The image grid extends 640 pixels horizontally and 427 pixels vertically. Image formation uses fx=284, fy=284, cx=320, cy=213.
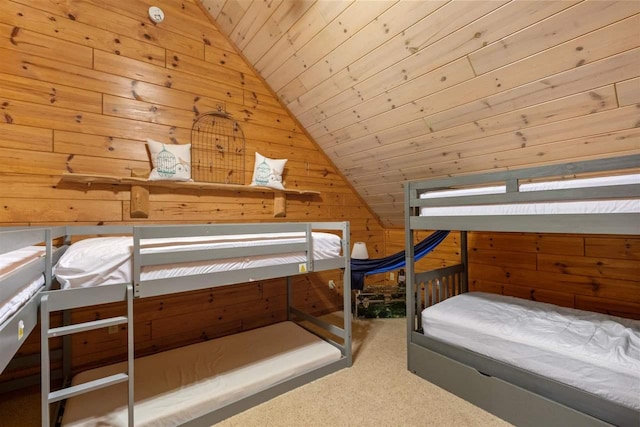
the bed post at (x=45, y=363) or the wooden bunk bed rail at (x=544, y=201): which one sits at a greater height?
the wooden bunk bed rail at (x=544, y=201)

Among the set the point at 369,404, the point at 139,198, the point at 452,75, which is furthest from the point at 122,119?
the point at 369,404

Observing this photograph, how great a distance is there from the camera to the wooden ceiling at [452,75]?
1.47m

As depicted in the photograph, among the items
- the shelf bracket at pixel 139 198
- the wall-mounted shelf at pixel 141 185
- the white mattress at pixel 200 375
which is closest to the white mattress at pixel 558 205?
the white mattress at pixel 200 375

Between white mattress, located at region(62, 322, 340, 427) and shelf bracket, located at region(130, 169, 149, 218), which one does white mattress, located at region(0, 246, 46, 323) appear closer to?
white mattress, located at region(62, 322, 340, 427)

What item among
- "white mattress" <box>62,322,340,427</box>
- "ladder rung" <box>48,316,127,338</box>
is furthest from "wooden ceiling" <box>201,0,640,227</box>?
"ladder rung" <box>48,316,127,338</box>

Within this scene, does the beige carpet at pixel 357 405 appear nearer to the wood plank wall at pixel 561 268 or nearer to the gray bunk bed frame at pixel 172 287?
the gray bunk bed frame at pixel 172 287

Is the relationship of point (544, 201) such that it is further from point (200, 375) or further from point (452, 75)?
point (200, 375)

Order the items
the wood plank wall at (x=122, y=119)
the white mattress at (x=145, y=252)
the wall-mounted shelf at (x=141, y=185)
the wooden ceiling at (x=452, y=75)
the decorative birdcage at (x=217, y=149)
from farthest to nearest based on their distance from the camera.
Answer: the decorative birdcage at (x=217, y=149) < the wall-mounted shelf at (x=141, y=185) < the wood plank wall at (x=122, y=119) < the wooden ceiling at (x=452, y=75) < the white mattress at (x=145, y=252)

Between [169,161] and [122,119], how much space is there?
0.45 m

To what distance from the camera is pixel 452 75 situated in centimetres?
189

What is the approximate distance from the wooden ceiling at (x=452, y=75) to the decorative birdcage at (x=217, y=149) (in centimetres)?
66

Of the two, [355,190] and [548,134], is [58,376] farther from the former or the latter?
[548,134]

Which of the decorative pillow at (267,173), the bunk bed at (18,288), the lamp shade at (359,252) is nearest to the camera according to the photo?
the bunk bed at (18,288)

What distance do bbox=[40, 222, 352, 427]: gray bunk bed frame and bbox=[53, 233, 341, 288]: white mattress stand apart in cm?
3
